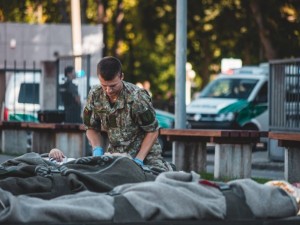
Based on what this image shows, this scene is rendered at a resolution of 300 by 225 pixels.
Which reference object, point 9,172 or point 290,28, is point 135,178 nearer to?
point 9,172

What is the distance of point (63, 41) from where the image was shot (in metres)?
38.8

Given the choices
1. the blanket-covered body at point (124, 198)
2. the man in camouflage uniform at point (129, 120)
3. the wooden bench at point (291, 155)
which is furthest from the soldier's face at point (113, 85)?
the wooden bench at point (291, 155)

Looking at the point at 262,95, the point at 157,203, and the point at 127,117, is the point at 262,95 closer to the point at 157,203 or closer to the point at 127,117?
the point at 127,117

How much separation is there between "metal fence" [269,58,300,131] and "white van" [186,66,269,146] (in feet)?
21.6

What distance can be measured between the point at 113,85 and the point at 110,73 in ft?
0.66

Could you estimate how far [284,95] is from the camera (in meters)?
22.5

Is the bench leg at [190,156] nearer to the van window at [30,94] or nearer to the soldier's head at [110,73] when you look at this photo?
the van window at [30,94]

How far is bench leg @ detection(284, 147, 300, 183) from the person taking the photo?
16.8m

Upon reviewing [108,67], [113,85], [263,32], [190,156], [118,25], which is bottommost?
[190,156]

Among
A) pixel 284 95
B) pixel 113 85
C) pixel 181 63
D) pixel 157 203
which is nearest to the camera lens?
pixel 157 203

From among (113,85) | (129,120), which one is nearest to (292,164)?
(129,120)

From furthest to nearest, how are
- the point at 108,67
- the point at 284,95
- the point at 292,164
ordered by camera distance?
the point at 284,95
the point at 292,164
the point at 108,67

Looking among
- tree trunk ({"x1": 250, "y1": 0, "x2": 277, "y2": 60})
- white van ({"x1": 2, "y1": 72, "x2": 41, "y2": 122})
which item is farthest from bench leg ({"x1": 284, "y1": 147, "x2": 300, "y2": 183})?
tree trunk ({"x1": 250, "y1": 0, "x2": 277, "y2": 60})

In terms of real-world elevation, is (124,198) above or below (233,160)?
above
